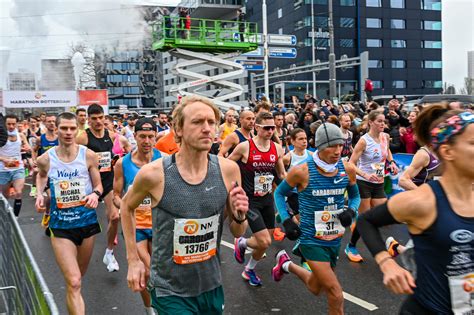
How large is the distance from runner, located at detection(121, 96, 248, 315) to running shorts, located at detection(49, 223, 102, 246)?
1.57m

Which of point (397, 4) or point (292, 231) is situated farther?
point (397, 4)

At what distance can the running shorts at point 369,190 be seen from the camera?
6691 mm

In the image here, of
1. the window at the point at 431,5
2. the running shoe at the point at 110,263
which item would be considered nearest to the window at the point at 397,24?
the window at the point at 431,5

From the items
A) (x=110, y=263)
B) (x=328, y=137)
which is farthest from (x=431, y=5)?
(x=328, y=137)

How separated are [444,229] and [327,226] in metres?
1.83

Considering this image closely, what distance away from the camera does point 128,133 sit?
1338 centimetres

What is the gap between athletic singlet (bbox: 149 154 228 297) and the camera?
2758 mm

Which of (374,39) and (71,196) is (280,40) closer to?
(71,196)

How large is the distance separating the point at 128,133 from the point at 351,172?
998 centimetres

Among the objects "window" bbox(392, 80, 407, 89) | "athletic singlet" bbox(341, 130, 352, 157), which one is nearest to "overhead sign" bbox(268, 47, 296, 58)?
"athletic singlet" bbox(341, 130, 352, 157)

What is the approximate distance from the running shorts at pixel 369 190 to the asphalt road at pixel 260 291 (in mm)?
753

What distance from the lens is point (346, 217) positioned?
392cm

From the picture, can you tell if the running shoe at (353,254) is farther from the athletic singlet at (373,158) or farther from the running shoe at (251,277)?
the running shoe at (251,277)

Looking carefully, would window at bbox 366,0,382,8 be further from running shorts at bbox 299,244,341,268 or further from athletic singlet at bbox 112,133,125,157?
running shorts at bbox 299,244,341,268
